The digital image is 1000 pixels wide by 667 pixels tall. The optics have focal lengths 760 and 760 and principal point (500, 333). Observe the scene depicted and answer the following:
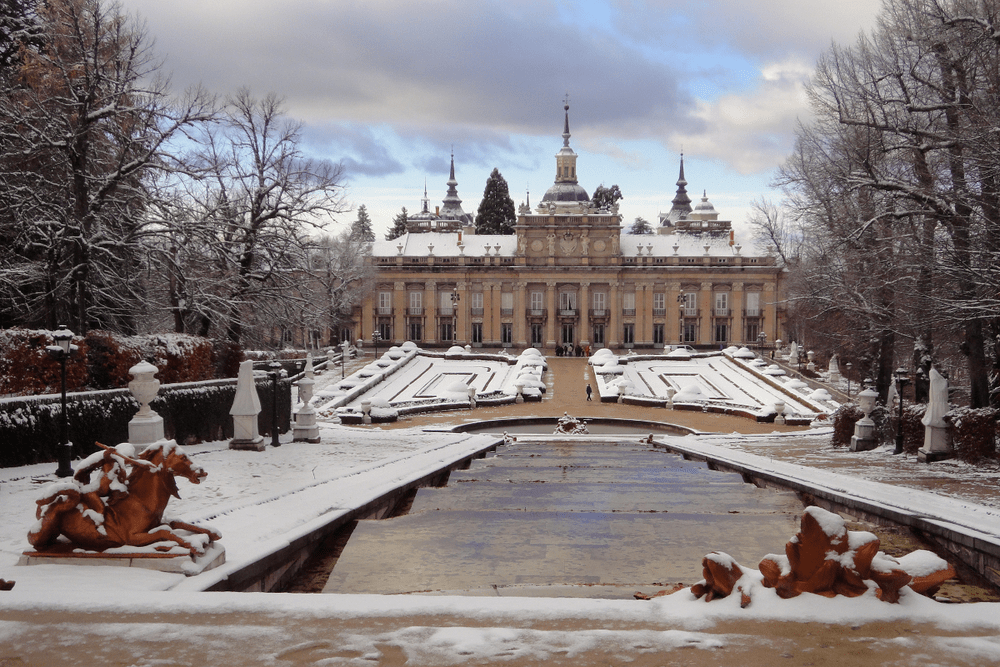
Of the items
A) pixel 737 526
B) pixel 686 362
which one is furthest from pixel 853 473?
pixel 686 362

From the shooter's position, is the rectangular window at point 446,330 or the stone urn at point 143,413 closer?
the stone urn at point 143,413

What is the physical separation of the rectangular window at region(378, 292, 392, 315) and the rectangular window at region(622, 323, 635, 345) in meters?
19.9

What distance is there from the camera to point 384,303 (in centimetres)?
6431

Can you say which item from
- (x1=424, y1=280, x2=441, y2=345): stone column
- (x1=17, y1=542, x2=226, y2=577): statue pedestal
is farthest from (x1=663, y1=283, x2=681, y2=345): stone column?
(x1=17, y1=542, x2=226, y2=577): statue pedestal

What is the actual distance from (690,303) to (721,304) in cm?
259

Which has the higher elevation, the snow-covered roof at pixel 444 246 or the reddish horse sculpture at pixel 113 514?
the snow-covered roof at pixel 444 246

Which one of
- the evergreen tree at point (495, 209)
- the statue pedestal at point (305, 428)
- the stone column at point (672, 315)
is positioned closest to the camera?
the statue pedestal at point (305, 428)

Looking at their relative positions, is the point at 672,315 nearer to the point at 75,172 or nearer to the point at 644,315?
the point at 644,315

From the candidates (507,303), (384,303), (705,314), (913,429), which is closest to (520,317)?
(507,303)

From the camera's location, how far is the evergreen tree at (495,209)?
77.2 metres

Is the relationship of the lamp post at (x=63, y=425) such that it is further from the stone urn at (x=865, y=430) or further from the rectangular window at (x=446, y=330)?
the rectangular window at (x=446, y=330)

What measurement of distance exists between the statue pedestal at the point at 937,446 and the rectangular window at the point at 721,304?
173 feet

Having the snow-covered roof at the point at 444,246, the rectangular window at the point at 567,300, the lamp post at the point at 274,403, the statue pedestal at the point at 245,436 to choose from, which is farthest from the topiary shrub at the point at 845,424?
the snow-covered roof at the point at 444,246

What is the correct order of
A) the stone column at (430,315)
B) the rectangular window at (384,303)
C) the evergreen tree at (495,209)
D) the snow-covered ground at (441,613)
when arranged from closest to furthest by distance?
the snow-covered ground at (441,613) → the stone column at (430,315) → the rectangular window at (384,303) → the evergreen tree at (495,209)
